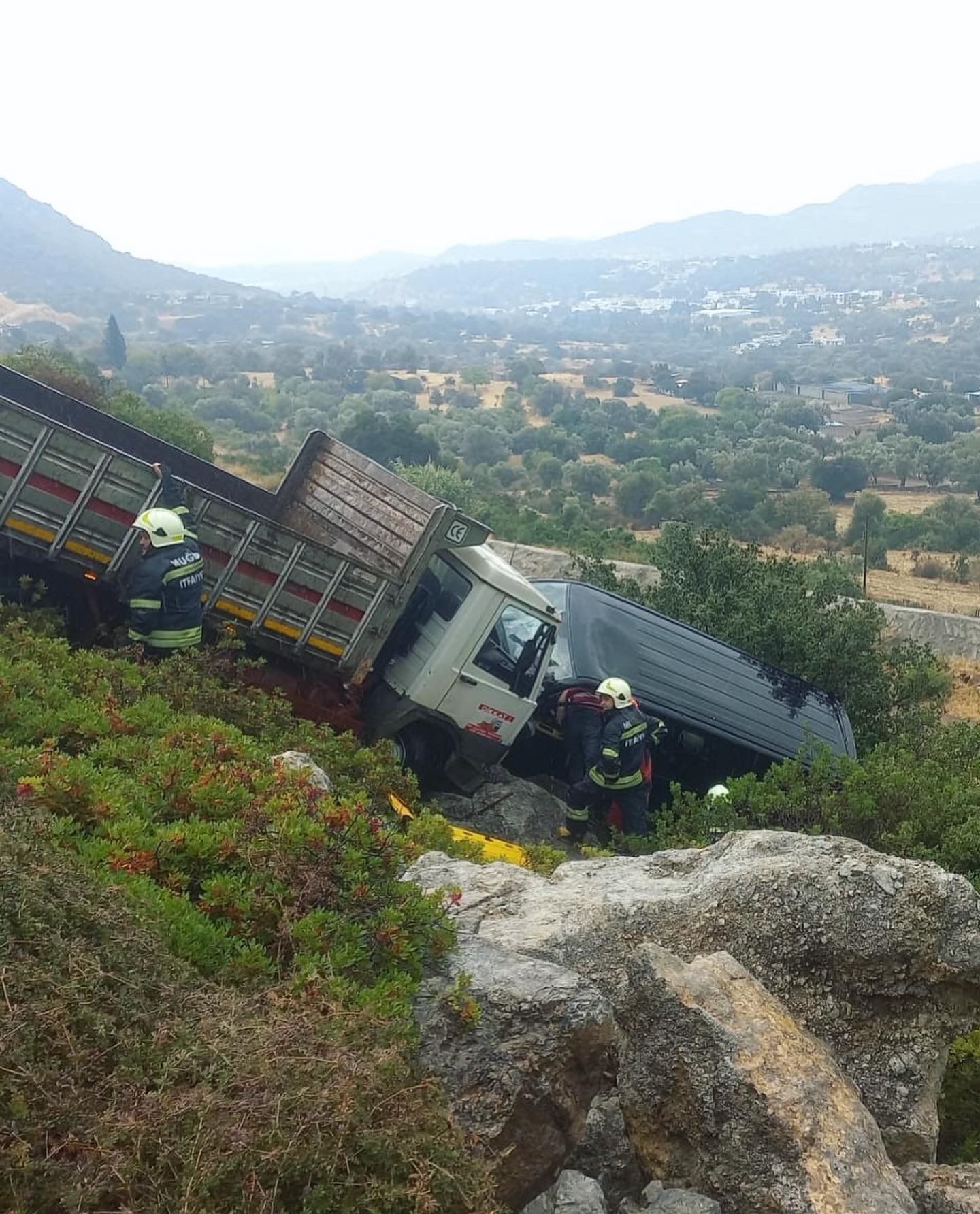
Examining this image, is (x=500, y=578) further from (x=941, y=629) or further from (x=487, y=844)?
(x=941, y=629)

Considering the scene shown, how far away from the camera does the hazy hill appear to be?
459ft

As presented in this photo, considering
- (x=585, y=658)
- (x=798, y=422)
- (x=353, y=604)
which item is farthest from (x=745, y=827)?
(x=798, y=422)

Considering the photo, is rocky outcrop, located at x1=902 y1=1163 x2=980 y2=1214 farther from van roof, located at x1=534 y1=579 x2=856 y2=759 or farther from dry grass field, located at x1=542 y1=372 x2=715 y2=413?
dry grass field, located at x1=542 y1=372 x2=715 y2=413

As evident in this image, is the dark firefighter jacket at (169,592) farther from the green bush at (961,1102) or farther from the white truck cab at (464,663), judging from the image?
the green bush at (961,1102)

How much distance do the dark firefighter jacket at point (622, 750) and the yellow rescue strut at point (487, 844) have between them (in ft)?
3.64

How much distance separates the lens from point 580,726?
8.84m

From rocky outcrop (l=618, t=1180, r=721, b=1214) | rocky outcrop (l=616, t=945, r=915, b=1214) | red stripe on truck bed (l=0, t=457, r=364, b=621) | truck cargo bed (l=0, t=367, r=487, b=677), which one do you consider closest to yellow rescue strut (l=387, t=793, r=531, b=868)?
truck cargo bed (l=0, t=367, r=487, b=677)

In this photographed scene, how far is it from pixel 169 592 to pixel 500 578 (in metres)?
2.67

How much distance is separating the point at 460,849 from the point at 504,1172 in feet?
10.0

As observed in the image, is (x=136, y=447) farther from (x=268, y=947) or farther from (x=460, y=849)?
(x=268, y=947)

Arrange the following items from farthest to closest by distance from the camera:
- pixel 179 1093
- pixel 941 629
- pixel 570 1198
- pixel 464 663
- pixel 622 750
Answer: pixel 941 629 → pixel 464 663 → pixel 622 750 → pixel 570 1198 → pixel 179 1093

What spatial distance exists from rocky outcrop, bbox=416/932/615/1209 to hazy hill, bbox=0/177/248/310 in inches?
5509

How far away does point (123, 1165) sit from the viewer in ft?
7.72

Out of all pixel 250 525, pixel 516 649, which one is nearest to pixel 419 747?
pixel 516 649
